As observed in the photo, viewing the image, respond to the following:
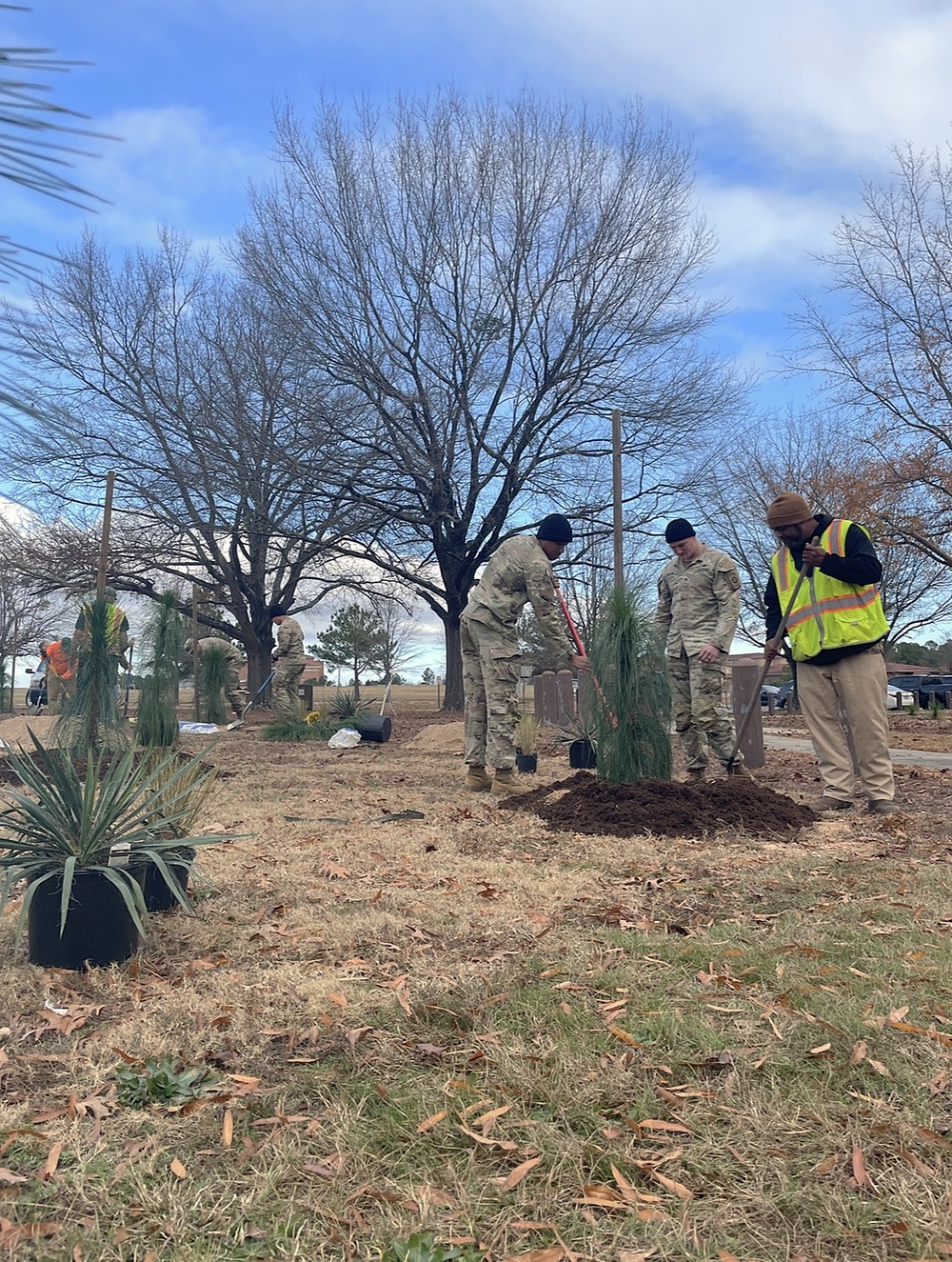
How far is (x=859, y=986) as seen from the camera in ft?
8.35

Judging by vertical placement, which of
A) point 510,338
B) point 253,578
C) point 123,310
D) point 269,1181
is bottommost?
point 269,1181

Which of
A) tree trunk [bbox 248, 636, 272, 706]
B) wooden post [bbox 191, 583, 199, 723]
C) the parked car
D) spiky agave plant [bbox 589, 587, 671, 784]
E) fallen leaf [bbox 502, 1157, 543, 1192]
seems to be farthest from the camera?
the parked car

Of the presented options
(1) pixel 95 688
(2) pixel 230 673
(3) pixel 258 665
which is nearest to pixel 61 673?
(1) pixel 95 688

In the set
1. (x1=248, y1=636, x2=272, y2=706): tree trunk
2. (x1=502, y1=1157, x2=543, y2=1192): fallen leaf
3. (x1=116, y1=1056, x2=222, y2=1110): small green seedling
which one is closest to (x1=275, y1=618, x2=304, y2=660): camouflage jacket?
(x1=248, y1=636, x2=272, y2=706): tree trunk

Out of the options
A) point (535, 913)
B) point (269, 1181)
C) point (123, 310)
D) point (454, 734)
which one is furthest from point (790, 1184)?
point (123, 310)

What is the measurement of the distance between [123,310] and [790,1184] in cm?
2042

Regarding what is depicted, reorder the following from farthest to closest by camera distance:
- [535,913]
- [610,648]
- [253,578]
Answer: [253,578] → [610,648] → [535,913]

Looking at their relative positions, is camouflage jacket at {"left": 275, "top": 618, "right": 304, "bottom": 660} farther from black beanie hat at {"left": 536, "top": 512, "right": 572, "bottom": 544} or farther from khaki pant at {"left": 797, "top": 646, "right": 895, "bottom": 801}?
khaki pant at {"left": 797, "top": 646, "right": 895, "bottom": 801}

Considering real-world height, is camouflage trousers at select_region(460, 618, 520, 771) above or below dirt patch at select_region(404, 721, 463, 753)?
above

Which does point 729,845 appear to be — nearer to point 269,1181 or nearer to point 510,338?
point 269,1181

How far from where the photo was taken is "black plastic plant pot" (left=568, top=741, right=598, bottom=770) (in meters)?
8.62

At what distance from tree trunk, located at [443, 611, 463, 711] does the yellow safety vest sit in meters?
14.1

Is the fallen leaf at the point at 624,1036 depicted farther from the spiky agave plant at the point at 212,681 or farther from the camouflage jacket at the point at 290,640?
the spiky agave plant at the point at 212,681

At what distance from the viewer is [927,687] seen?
1330 inches
